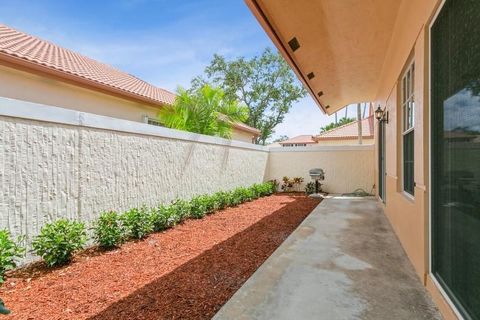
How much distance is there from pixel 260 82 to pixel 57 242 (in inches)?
1102

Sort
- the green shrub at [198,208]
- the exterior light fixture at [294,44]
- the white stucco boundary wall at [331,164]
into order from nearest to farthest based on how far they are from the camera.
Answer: the exterior light fixture at [294,44] < the green shrub at [198,208] < the white stucco boundary wall at [331,164]

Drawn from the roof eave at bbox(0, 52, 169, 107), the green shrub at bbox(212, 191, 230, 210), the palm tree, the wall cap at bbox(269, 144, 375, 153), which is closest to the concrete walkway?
the green shrub at bbox(212, 191, 230, 210)

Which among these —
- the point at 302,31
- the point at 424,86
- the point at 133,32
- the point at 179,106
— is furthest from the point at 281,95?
the point at 424,86

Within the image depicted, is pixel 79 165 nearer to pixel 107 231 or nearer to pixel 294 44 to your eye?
pixel 107 231

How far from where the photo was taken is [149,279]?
A: 349cm

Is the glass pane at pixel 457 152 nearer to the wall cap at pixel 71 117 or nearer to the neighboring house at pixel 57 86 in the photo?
the wall cap at pixel 71 117

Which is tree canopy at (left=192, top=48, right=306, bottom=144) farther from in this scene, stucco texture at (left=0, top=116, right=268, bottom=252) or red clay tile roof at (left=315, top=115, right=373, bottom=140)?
stucco texture at (left=0, top=116, right=268, bottom=252)

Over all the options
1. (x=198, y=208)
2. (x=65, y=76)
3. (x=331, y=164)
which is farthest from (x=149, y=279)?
(x=331, y=164)

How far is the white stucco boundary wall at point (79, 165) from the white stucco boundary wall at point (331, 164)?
6827 mm

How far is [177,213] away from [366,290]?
4.24m

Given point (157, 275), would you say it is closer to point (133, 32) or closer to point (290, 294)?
point (290, 294)

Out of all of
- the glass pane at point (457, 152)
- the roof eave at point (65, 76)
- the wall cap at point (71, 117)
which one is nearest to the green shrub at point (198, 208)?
the wall cap at point (71, 117)

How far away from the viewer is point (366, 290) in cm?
310

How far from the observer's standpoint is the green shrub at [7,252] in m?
3.21
